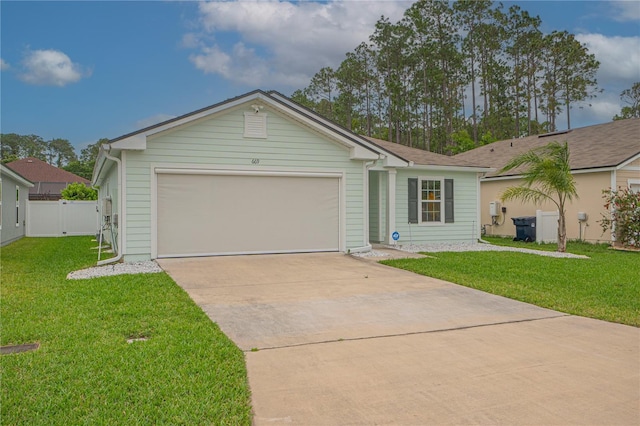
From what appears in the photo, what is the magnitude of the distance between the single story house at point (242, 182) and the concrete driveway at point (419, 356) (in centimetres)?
331

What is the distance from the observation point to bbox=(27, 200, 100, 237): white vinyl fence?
815 inches

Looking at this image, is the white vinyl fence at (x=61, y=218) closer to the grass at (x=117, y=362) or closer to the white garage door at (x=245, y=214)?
the white garage door at (x=245, y=214)

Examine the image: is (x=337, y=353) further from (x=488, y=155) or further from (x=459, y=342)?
(x=488, y=155)

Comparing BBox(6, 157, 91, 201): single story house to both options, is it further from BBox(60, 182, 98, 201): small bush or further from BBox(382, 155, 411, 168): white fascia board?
BBox(382, 155, 411, 168): white fascia board

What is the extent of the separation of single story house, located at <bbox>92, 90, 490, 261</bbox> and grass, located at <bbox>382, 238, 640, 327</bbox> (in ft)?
8.47

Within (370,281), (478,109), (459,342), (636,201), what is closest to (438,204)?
(636,201)

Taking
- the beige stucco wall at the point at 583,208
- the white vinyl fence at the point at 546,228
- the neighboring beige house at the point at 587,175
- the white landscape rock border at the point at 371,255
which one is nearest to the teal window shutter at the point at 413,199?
the white landscape rock border at the point at 371,255

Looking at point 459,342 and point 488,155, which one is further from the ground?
point 488,155

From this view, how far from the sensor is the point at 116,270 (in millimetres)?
9328

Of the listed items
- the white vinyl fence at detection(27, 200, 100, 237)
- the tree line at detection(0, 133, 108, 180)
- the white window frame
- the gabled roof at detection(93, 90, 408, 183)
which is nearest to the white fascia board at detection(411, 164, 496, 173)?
the white window frame

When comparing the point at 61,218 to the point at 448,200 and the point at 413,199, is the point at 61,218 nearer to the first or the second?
the point at 413,199

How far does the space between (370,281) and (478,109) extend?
107ft

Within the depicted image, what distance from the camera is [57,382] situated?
3631 mm

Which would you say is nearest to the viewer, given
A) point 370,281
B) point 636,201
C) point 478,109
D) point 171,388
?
point 171,388
